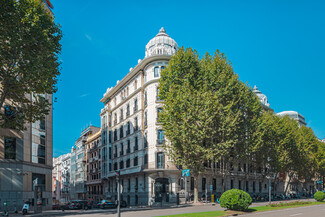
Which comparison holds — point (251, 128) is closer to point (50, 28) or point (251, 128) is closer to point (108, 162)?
point (50, 28)

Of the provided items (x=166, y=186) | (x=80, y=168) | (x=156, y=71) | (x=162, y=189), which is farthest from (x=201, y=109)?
(x=80, y=168)

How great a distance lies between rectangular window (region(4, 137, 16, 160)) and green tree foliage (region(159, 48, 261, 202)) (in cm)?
1629

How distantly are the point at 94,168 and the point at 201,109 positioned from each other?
4624cm

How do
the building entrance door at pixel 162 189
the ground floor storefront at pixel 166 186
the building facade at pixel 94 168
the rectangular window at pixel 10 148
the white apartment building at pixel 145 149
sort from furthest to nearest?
1. the building facade at pixel 94 168
2. the white apartment building at pixel 145 149
3. the building entrance door at pixel 162 189
4. the ground floor storefront at pixel 166 186
5. the rectangular window at pixel 10 148

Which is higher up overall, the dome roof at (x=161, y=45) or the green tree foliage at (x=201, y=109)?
the dome roof at (x=161, y=45)

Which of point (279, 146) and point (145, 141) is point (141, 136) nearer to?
point (145, 141)

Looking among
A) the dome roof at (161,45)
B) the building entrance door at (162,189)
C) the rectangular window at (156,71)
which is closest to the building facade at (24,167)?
the building entrance door at (162,189)

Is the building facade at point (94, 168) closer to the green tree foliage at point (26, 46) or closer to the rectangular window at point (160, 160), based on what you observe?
the rectangular window at point (160, 160)

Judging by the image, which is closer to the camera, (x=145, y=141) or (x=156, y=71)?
(x=156, y=71)

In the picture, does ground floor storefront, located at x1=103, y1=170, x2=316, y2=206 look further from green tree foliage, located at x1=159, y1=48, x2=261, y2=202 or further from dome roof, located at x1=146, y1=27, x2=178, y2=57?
dome roof, located at x1=146, y1=27, x2=178, y2=57

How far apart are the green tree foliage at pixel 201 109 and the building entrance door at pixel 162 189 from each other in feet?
29.5

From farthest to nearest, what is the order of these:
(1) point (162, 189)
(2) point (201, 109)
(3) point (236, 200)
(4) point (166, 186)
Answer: (1) point (162, 189) → (4) point (166, 186) → (2) point (201, 109) → (3) point (236, 200)

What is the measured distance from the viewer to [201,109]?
34000 millimetres

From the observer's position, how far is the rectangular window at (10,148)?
33.0 metres
